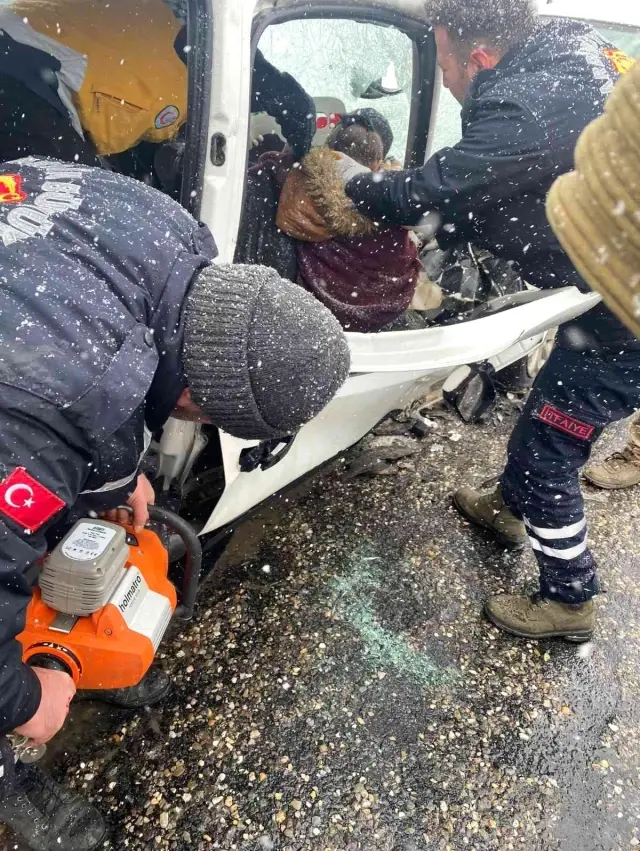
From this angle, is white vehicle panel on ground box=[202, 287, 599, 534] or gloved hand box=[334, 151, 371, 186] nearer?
white vehicle panel on ground box=[202, 287, 599, 534]

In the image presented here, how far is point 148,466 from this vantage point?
193cm

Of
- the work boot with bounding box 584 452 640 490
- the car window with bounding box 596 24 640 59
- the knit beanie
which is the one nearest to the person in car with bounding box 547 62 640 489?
the knit beanie

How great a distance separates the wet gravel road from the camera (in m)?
1.62

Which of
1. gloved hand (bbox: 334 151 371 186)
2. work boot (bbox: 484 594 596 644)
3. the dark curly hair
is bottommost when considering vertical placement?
work boot (bbox: 484 594 596 644)

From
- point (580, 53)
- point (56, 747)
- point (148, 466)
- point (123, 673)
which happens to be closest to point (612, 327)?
point (580, 53)

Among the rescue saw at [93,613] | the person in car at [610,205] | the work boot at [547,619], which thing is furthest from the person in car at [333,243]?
the person in car at [610,205]

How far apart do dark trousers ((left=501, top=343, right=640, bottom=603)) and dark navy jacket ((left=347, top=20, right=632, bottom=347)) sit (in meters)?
0.11

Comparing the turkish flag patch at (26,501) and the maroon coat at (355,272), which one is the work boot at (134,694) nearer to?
the turkish flag patch at (26,501)

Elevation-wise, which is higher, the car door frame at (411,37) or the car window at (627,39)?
the car window at (627,39)

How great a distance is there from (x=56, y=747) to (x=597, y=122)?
2002 mm

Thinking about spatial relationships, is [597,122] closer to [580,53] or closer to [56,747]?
[580,53]

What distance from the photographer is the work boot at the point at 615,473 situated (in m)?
3.24

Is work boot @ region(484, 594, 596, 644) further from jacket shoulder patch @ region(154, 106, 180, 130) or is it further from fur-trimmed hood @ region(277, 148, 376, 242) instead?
jacket shoulder patch @ region(154, 106, 180, 130)

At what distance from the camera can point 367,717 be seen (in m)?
1.87
